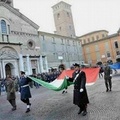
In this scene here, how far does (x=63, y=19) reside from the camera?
68875mm

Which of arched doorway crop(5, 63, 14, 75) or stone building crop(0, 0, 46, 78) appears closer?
stone building crop(0, 0, 46, 78)

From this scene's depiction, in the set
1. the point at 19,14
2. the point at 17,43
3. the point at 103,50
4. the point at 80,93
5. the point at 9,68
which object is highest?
the point at 19,14

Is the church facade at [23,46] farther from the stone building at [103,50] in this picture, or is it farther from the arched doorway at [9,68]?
the stone building at [103,50]

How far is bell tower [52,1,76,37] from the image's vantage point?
6800 centimetres

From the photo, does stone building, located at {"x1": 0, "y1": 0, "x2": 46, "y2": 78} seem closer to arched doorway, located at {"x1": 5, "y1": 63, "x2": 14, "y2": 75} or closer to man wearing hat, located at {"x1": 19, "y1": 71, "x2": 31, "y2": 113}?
arched doorway, located at {"x1": 5, "y1": 63, "x2": 14, "y2": 75}

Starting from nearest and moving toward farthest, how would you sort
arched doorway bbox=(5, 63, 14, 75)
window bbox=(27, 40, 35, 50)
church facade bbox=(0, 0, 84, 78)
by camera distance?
church facade bbox=(0, 0, 84, 78), arched doorway bbox=(5, 63, 14, 75), window bbox=(27, 40, 35, 50)

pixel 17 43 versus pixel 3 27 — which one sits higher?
pixel 3 27

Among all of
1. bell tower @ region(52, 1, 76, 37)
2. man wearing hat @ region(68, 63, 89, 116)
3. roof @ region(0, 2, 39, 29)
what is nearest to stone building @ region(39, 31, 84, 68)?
roof @ region(0, 2, 39, 29)

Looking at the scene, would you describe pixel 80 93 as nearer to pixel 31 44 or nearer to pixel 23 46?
pixel 23 46

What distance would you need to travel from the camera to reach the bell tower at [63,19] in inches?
2677

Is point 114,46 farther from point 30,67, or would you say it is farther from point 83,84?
point 83,84

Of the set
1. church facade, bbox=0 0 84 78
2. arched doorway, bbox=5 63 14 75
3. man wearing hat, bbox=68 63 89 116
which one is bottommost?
man wearing hat, bbox=68 63 89 116

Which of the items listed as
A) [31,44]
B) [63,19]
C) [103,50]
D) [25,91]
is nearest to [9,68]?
[31,44]

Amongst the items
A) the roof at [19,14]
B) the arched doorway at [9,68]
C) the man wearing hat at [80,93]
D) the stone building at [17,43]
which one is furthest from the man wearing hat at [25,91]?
the roof at [19,14]
